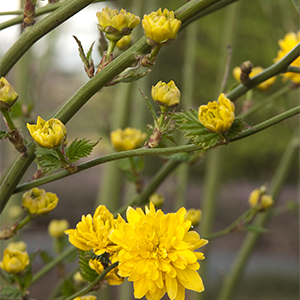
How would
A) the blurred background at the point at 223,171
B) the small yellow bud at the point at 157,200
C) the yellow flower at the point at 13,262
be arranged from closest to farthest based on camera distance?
1. the yellow flower at the point at 13,262
2. the small yellow bud at the point at 157,200
3. the blurred background at the point at 223,171

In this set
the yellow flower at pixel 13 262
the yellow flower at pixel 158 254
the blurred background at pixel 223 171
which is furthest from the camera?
the blurred background at pixel 223 171

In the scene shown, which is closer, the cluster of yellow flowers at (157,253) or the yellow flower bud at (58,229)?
the cluster of yellow flowers at (157,253)

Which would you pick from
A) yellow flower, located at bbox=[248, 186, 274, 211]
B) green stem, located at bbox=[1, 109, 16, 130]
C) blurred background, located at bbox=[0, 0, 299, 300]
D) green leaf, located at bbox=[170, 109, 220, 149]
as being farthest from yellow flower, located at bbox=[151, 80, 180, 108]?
blurred background, located at bbox=[0, 0, 299, 300]

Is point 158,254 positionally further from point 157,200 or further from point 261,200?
point 261,200

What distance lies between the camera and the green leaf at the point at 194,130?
10.6 inches

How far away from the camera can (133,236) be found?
0.76 ft

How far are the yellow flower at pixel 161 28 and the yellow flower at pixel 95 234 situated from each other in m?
0.13

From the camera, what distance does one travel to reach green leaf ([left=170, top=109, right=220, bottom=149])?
268 millimetres

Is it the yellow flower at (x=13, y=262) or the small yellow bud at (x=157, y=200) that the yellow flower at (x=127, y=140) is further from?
the yellow flower at (x=13, y=262)

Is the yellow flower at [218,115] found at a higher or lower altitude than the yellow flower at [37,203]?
higher

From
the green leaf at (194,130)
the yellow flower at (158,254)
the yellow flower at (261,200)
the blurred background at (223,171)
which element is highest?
the green leaf at (194,130)

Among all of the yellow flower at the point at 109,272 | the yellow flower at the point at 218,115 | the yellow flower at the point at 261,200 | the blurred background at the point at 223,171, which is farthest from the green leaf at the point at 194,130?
the blurred background at the point at 223,171

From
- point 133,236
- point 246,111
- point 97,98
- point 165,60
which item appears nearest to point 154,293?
point 133,236

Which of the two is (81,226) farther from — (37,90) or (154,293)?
(37,90)
